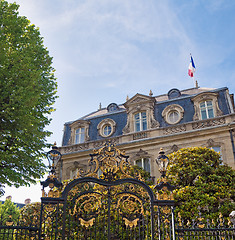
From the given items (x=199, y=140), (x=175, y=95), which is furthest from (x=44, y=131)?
(x=175, y=95)

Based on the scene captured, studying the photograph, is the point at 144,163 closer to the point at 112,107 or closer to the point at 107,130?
the point at 107,130

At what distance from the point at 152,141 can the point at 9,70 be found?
1060 centimetres

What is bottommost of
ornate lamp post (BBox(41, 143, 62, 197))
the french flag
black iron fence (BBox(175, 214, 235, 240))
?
black iron fence (BBox(175, 214, 235, 240))

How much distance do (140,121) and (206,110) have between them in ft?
14.7

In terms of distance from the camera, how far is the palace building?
1808 cm

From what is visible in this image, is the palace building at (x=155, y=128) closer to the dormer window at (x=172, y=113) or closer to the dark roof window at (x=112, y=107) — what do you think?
the dormer window at (x=172, y=113)

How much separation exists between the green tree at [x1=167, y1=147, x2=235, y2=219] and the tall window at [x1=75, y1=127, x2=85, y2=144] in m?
10.5

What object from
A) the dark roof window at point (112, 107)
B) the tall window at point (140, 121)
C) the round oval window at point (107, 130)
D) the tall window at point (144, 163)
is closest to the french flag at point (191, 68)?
the tall window at point (140, 121)

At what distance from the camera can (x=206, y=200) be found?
11.0 metres

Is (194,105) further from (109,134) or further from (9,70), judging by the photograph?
(9,70)

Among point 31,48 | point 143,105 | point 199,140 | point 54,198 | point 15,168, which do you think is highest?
point 143,105

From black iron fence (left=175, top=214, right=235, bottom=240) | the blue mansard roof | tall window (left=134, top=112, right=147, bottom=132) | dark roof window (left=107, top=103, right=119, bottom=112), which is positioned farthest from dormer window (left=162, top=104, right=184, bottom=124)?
black iron fence (left=175, top=214, right=235, bottom=240)

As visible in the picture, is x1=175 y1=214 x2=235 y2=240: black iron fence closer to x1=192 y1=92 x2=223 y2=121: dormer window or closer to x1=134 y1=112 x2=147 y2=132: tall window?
x1=192 y1=92 x2=223 y2=121: dormer window

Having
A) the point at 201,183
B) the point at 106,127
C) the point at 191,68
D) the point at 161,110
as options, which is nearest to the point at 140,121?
the point at 161,110
